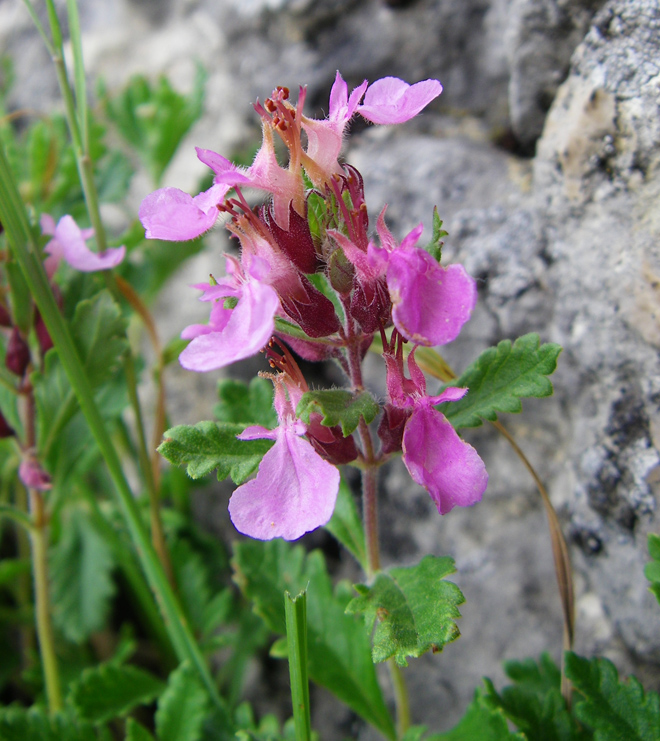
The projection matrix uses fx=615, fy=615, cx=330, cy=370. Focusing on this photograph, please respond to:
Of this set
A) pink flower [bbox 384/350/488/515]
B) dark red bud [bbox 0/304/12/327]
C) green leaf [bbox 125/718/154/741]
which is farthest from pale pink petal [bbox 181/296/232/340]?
green leaf [bbox 125/718/154/741]

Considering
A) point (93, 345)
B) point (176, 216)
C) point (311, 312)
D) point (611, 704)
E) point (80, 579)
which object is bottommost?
point (80, 579)

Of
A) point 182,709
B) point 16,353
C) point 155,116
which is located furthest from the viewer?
point 155,116

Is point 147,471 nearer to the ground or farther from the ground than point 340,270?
nearer to the ground

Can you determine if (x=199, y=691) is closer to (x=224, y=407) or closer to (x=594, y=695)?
(x=224, y=407)

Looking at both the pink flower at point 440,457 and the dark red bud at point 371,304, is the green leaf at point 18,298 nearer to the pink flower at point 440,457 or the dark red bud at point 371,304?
the dark red bud at point 371,304

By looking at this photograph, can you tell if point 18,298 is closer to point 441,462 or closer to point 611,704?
point 441,462

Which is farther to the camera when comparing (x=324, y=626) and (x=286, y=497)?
(x=324, y=626)

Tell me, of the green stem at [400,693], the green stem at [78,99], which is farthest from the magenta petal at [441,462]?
the green stem at [78,99]

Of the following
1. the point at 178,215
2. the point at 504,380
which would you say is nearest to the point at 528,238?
the point at 504,380
